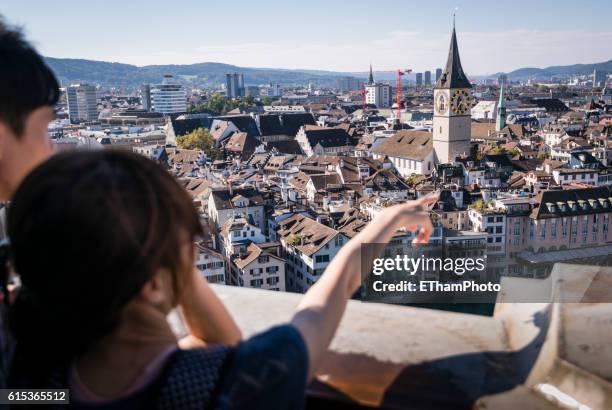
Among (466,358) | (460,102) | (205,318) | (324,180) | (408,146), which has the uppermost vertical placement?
(205,318)

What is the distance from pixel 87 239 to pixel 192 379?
0.13 meters

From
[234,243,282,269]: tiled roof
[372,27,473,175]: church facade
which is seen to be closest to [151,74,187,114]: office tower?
[372,27,473,175]: church facade

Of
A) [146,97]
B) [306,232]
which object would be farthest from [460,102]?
[146,97]

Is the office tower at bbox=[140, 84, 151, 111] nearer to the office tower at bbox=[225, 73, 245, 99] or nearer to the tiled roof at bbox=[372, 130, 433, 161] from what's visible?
the office tower at bbox=[225, 73, 245, 99]

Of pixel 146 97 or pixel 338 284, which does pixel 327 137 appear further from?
pixel 146 97

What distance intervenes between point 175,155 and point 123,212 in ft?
76.6

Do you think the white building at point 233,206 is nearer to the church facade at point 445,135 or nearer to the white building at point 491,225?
the white building at point 491,225

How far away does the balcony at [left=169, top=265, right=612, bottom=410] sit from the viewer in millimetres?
732

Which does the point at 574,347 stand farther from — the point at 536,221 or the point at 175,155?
the point at 175,155

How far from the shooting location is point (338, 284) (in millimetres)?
686

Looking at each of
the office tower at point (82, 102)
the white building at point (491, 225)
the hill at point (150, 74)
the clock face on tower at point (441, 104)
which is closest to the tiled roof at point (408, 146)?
the clock face on tower at point (441, 104)

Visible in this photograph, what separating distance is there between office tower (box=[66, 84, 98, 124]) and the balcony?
53768 millimetres

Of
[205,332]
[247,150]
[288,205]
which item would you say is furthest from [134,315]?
[247,150]

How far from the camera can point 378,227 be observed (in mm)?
799
